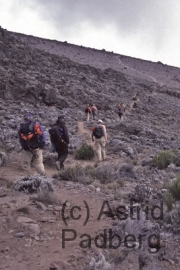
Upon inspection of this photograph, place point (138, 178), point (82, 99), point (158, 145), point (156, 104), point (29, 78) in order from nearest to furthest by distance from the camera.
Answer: point (138, 178)
point (158, 145)
point (29, 78)
point (82, 99)
point (156, 104)

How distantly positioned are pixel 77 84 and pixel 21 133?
86.2 feet

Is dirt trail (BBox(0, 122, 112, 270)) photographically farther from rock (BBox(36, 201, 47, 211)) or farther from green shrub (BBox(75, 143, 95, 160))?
green shrub (BBox(75, 143, 95, 160))

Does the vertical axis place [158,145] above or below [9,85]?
below

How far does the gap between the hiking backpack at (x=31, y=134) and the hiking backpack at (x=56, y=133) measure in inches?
60.3

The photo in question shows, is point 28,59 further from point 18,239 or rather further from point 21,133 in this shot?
point 18,239

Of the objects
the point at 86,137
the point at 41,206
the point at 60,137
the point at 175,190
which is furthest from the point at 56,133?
the point at 86,137

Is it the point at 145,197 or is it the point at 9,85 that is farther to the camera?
the point at 9,85

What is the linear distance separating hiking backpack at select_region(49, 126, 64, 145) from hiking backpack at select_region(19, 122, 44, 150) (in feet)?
5.03

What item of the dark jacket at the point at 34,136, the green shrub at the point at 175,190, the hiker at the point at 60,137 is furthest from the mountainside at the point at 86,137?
the dark jacket at the point at 34,136

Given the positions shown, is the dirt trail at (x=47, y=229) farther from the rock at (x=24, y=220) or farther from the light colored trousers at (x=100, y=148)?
the light colored trousers at (x=100, y=148)

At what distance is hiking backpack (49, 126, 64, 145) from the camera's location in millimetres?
9726

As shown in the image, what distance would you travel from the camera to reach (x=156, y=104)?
3869cm

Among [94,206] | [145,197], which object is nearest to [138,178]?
[145,197]

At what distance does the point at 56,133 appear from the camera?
9.73 m
